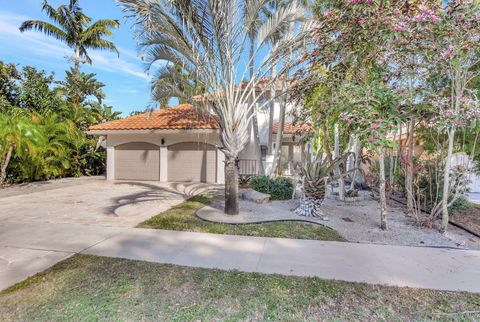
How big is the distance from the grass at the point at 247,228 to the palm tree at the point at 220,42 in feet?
3.44

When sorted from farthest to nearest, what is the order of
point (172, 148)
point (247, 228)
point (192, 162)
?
1. point (172, 148)
2. point (192, 162)
3. point (247, 228)

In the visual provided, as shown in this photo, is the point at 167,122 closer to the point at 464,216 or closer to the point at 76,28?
the point at 464,216

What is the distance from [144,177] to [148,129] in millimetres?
3188

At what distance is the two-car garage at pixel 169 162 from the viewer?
14797 mm

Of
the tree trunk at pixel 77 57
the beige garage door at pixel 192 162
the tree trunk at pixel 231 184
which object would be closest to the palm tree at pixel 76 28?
the tree trunk at pixel 77 57

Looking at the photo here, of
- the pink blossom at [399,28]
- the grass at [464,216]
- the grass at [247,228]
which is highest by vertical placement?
the pink blossom at [399,28]

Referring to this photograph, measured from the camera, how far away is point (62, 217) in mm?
7324

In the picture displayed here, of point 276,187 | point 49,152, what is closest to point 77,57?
point 49,152

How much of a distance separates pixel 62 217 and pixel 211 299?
609cm

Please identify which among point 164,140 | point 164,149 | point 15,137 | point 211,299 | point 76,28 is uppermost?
point 76,28

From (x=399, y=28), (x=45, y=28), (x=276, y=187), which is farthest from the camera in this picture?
(x=45, y=28)

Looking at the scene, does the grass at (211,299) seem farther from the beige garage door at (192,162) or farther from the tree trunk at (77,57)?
the tree trunk at (77,57)

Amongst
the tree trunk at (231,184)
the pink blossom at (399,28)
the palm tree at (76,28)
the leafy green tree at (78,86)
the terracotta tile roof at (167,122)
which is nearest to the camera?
the pink blossom at (399,28)

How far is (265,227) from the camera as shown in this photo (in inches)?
253
